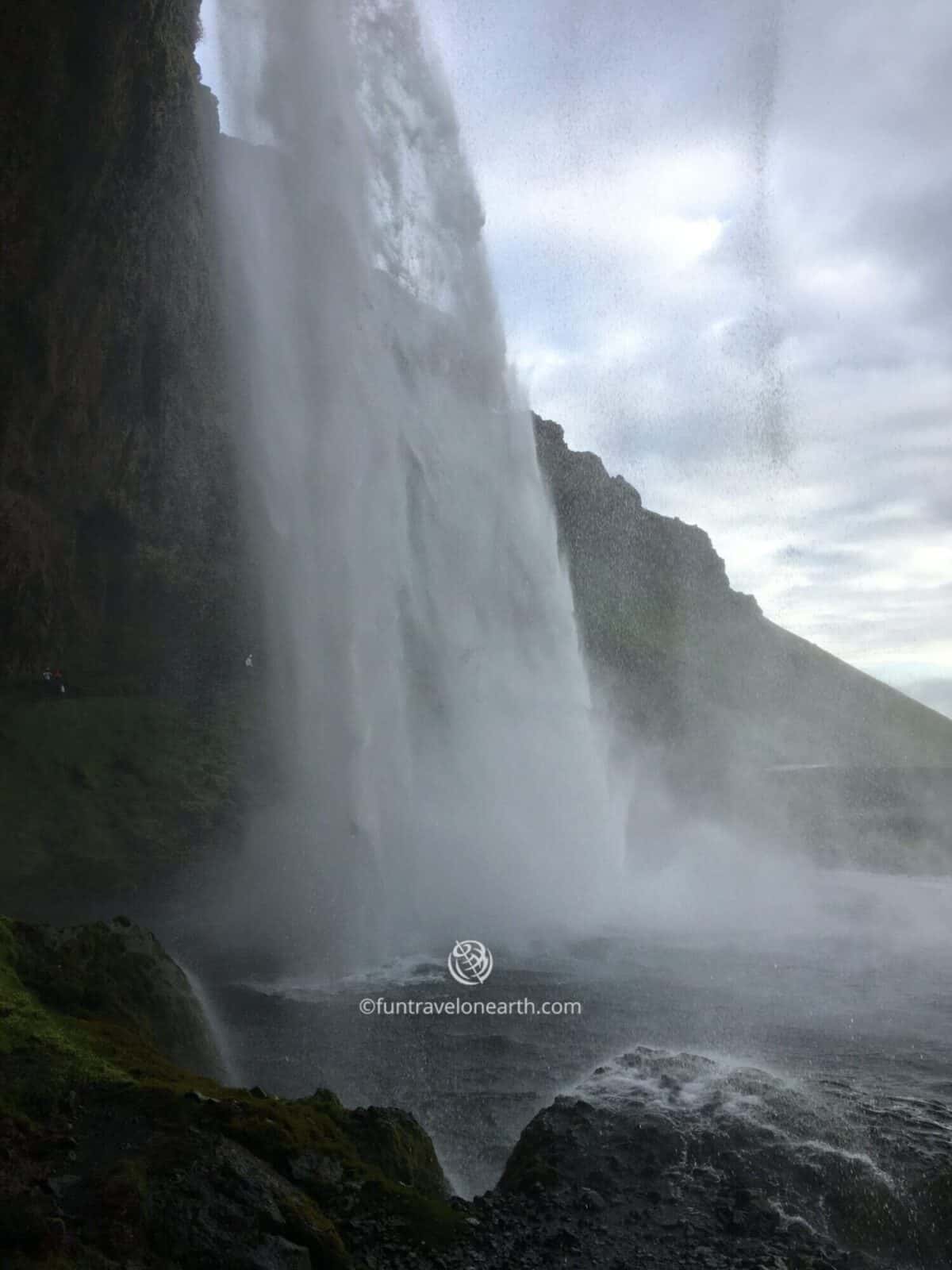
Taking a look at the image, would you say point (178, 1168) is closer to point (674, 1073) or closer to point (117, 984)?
point (117, 984)

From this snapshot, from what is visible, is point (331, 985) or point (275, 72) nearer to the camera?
point (331, 985)

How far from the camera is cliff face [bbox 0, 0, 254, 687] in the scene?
2736 centimetres

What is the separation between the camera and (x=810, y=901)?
29344mm

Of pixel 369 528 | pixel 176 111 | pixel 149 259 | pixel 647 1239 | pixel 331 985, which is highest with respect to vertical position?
pixel 176 111

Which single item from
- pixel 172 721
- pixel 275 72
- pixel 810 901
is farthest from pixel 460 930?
pixel 275 72

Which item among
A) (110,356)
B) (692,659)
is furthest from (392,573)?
(692,659)

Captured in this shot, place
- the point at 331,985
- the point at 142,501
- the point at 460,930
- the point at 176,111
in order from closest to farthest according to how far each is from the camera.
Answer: the point at 331,985 < the point at 460,930 < the point at 176,111 < the point at 142,501

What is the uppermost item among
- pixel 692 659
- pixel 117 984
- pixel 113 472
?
pixel 692 659

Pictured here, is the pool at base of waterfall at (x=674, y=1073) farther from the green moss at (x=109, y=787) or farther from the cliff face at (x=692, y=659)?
the cliff face at (x=692, y=659)

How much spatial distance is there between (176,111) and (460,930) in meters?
29.0

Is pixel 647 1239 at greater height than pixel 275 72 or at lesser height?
lesser

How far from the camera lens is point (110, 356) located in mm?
36156

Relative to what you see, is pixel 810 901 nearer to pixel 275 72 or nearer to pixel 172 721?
pixel 172 721

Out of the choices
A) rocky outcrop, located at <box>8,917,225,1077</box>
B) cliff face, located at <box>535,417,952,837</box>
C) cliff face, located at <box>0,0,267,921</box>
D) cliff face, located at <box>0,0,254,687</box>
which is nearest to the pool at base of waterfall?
rocky outcrop, located at <box>8,917,225,1077</box>
